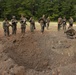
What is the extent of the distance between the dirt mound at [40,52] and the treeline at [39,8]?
27739 mm

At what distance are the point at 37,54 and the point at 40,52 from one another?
33 cm

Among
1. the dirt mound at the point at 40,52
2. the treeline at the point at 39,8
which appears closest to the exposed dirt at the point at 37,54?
the dirt mound at the point at 40,52

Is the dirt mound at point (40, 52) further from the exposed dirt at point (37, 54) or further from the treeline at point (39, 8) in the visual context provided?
the treeline at point (39, 8)

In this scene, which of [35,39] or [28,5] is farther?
[28,5]

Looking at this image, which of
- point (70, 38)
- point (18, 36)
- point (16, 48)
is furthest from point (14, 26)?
point (70, 38)

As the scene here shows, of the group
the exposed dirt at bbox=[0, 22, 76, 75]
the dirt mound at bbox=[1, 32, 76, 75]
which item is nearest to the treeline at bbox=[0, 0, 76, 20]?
the exposed dirt at bbox=[0, 22, 76, 75]

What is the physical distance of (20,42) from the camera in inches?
862

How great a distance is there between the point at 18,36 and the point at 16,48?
1947mm

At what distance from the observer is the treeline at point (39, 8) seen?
50781 millimetres

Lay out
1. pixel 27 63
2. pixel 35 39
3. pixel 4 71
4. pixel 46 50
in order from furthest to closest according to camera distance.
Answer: pixel 35 39
pixel 46 50
pixel 27 63
pixel 4 71

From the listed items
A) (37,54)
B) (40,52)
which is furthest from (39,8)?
(37,54)

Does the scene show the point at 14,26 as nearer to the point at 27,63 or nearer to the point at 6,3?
the point at 27,63

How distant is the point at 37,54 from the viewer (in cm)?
2047

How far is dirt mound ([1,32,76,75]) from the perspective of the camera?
1900cm
